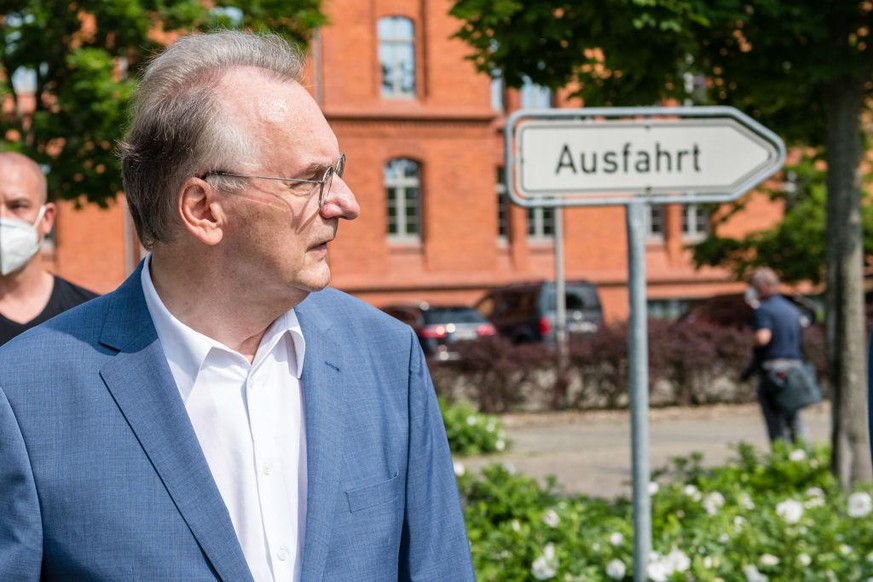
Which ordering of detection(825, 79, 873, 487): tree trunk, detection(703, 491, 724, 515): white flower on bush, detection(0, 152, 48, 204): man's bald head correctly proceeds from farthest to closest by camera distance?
detection(825, 79, 873, 487): tree trunk → detection(703, 491, 724, 515): white flower on bush → detection(0, 152, 48, 204): man's bald head

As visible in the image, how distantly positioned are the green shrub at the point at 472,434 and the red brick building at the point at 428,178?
762 inches

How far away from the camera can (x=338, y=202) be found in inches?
82.0

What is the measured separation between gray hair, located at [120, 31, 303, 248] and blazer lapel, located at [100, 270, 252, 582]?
0.23 metres

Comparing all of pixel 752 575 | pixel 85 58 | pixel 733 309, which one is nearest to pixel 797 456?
pixel 752 575

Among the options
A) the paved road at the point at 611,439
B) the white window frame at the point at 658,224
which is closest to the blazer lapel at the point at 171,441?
the paved road at the point at 611,439

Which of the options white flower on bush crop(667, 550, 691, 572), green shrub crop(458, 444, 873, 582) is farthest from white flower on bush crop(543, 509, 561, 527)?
white flower on bush crop(667, 550, 691, 572)

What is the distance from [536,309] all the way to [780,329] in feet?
50.4

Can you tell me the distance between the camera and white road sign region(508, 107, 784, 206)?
456cm

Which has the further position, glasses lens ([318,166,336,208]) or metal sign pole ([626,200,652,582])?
metal sign pole ([626,200,652,582])

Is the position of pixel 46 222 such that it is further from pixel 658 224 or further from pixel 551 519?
pixel 658 224

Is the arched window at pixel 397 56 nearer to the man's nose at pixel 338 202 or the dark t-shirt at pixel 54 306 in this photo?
the dark t-shirt at pixel 54 306

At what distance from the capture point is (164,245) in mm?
2105

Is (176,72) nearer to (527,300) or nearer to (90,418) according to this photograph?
(90,418)

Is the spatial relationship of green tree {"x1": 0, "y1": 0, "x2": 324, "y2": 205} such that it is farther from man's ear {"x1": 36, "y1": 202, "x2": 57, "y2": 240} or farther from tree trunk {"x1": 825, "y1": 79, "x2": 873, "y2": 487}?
man's ear {"x1": 36, "y1": 202, "x2": 57, "y2": 240}
